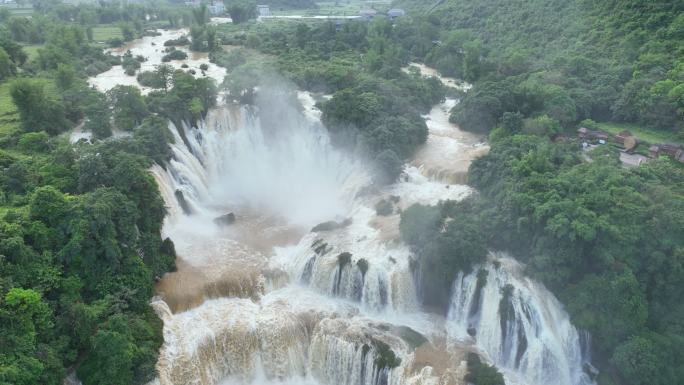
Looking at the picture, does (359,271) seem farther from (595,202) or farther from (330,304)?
(595,202)

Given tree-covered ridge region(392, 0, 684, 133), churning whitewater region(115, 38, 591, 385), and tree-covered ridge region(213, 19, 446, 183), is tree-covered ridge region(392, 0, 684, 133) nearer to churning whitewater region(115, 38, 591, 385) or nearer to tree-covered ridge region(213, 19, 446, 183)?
tree-covered ridge region(213, 19, 446, 183)

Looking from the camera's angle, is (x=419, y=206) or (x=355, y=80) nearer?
(x=419, y=206)

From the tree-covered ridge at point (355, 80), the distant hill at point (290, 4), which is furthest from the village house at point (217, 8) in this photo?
the tree-covered ridge at point (355, 80)

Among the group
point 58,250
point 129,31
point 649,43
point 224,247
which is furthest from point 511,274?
point 129,31

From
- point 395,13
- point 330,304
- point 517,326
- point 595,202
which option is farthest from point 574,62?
point 395,13

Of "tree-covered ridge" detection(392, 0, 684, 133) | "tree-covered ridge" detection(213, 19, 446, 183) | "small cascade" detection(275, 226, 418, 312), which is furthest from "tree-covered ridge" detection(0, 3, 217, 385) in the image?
"tree-covered ridge" detection(392, 0, 684, 133)

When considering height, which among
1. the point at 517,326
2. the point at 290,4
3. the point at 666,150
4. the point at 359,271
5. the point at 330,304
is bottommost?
the point at 330,304
